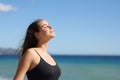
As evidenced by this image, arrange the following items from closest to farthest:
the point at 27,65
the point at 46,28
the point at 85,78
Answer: the point at 27,65 → the point at 46,28 → the point at 85,78

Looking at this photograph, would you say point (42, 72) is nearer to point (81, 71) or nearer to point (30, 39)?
point (30, 39)

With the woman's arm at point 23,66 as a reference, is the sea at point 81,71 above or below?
below

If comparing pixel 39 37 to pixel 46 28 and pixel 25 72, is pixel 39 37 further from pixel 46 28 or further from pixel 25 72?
pixel 25 72

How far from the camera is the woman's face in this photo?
3971 mm

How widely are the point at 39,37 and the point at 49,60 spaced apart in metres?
0.22

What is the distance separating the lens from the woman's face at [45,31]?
13.0 ft

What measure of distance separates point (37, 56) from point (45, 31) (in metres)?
0.27

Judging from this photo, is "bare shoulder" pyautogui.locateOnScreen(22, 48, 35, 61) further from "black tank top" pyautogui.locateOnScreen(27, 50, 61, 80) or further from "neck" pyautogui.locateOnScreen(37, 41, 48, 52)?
"neck" pyautogui.locateOnScreen(37, 41, 48, 52)

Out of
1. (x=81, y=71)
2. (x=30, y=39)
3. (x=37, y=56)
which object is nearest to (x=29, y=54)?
(x=37, y=56)

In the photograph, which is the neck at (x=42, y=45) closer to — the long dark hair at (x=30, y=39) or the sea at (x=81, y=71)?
the long dark hair at (x=30, y=39)

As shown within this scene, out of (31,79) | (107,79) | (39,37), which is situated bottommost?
(107,79)

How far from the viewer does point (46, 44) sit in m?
4.09

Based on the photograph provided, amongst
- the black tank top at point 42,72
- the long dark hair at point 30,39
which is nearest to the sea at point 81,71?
the long dark hair at point 30,39

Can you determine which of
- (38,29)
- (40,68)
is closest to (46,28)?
(38,29)
